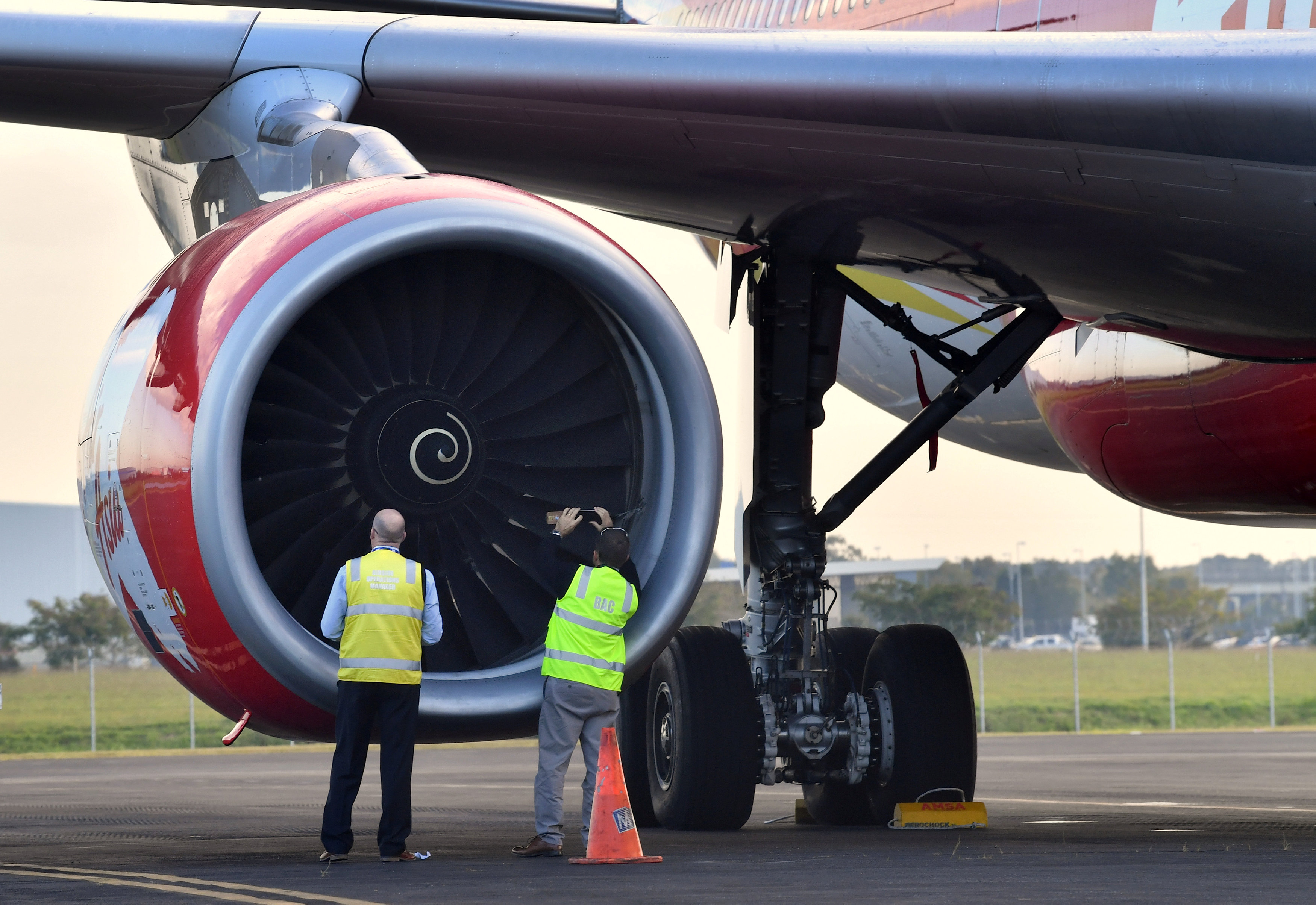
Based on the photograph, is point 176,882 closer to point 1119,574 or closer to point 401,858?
point 401,858

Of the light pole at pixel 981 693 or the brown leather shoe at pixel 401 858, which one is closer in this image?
the brown leather shoe at pixel 401 858

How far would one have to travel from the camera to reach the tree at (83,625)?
51406 millimetres

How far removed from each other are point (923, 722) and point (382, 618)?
3.60m

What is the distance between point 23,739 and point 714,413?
32374 mm


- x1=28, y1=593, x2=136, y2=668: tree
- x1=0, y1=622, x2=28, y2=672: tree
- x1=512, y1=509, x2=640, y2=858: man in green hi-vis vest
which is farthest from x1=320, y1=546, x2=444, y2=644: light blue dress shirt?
x1=28, y1=593, x2=136, y2=668: tree

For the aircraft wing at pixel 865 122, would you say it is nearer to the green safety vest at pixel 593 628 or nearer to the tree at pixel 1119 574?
the green safety vest at pixel 593 628

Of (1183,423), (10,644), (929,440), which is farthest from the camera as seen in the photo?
(10,644)

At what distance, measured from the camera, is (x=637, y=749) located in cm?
957

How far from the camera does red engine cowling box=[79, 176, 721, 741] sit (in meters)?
5.81

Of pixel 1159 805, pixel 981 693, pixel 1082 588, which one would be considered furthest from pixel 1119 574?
pixel 1159 805

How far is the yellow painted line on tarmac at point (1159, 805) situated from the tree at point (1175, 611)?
5189cm

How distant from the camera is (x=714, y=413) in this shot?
256 inches

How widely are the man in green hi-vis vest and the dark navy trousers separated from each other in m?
0.53

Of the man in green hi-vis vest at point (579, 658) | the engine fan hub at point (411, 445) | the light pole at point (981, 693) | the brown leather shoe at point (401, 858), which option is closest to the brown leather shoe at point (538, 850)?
the man in green hi-vis vest at point (579, 658)
